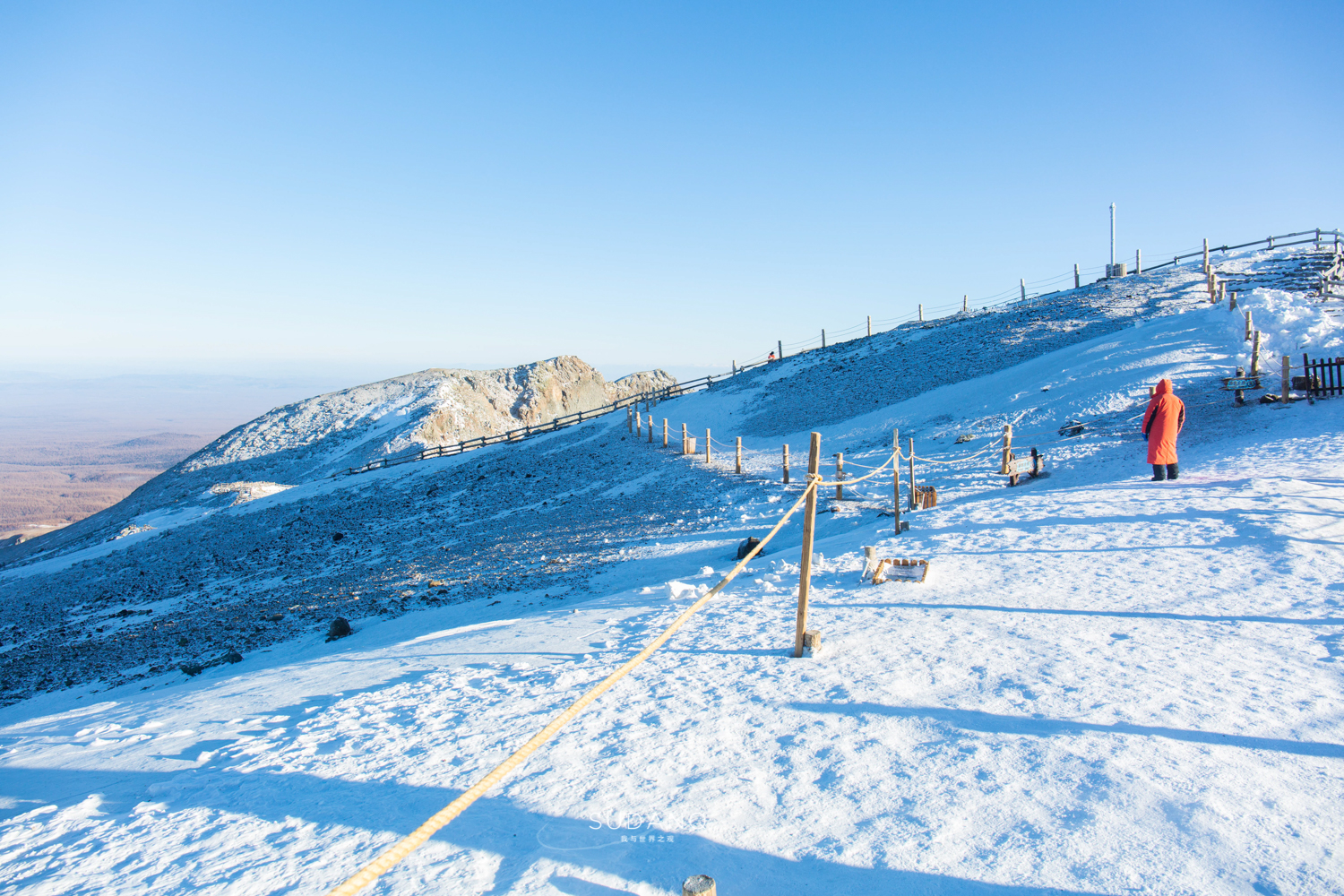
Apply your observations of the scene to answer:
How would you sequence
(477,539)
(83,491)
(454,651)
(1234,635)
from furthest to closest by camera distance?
(83,491), (477,539), (454,651), (1234,635)

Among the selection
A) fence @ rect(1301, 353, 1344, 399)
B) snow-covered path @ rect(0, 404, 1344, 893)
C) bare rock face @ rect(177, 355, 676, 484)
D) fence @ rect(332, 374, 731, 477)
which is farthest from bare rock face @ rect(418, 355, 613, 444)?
fence @ rect(1301, 353, 1344, 399)

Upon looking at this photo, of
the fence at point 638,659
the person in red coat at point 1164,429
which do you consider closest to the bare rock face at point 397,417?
the fence at point 638,659

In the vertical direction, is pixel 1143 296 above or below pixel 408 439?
above

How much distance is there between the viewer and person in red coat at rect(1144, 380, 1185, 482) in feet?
36.9

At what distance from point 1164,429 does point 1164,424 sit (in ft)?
0.37

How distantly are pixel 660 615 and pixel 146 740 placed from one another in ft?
16.9

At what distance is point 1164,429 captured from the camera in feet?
37.4

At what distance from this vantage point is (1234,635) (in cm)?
572

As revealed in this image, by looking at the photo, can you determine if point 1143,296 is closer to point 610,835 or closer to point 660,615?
point 660,615

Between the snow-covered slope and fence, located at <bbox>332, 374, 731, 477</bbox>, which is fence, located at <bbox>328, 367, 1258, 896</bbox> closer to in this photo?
fence, located at <bbox>332, 374, 731, 477</bbox>

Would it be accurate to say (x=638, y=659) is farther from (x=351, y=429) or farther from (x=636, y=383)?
(x=636, y=383)

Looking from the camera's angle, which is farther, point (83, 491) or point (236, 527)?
point (83, 491)

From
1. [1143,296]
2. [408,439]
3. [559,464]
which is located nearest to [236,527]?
[559,464]

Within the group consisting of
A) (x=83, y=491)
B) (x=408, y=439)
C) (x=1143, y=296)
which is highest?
(x=1143, y=296)
